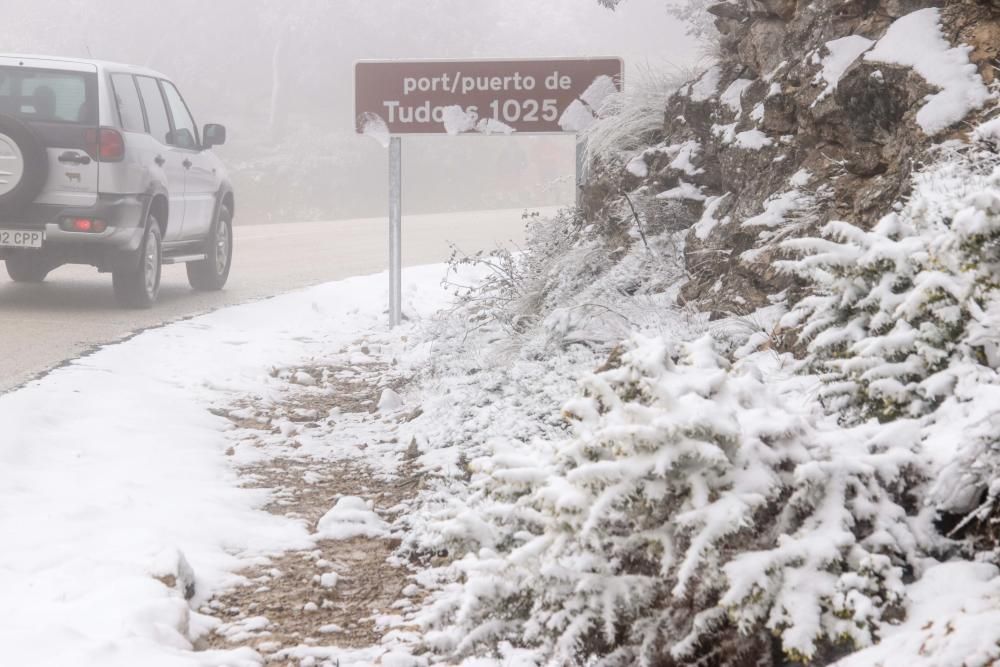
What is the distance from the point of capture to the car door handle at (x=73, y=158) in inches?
375

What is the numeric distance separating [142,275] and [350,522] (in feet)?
20.6

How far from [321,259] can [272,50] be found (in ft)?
95.4

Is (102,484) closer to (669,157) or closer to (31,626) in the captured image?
(31,626)

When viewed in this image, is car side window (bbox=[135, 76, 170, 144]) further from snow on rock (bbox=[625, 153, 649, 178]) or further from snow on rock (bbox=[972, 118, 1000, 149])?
snow on rock (bbox=[972, 118, 1000, 149])

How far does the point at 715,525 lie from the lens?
97.4 inches

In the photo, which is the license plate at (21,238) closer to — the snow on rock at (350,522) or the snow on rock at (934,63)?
the snow on rock at (350,522)

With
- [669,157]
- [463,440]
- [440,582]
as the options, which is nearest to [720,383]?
[440,582]

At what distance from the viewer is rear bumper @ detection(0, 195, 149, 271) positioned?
9.59 m

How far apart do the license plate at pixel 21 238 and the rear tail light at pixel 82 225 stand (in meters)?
0.20

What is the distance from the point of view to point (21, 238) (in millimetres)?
9602

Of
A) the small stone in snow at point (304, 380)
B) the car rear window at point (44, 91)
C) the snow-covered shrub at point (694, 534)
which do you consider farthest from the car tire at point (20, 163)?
the snow-covered shrub at point (694, 534)

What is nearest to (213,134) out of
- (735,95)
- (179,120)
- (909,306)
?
(179,120)

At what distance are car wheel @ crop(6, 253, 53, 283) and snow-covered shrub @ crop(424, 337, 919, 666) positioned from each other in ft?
32.9

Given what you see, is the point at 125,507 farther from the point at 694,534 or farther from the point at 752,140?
the point at 752,140
